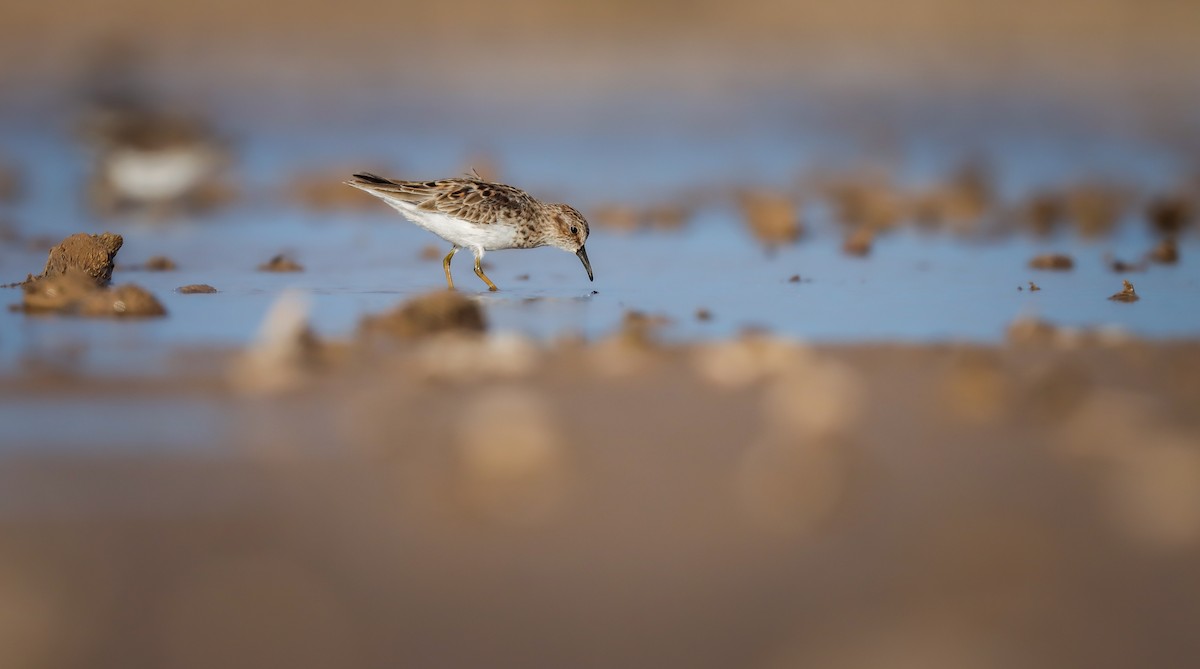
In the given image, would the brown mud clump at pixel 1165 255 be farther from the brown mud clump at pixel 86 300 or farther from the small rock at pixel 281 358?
the brown mud clump at pixel 86 300

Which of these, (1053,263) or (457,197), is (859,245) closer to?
(1053,263)

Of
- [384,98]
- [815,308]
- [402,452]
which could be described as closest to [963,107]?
[384,98]

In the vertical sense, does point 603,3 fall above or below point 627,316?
above

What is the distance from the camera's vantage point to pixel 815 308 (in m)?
8.64

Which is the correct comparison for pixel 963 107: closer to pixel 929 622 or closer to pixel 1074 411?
pixel 1074 411

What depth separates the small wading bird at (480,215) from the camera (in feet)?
32.8

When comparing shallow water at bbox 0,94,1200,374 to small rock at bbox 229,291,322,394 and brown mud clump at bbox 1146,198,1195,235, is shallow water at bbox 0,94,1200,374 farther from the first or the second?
small rock at bbox 229,291,322,394

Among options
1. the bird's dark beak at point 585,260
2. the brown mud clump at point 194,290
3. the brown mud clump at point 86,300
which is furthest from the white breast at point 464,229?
the brown mud clump at point 86,300

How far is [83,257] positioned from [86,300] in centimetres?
100

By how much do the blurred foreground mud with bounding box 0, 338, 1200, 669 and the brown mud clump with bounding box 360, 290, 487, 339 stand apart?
0.76 meters

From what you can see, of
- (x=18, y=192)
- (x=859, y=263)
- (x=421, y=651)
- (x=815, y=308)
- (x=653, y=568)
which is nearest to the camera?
(x=421, y=651)

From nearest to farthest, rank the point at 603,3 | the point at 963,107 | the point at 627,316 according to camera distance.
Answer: the point at 627,316 < the point at 963,107 < the point at 603,3

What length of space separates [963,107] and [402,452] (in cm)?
2148

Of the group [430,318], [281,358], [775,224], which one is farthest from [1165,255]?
[281,358]
